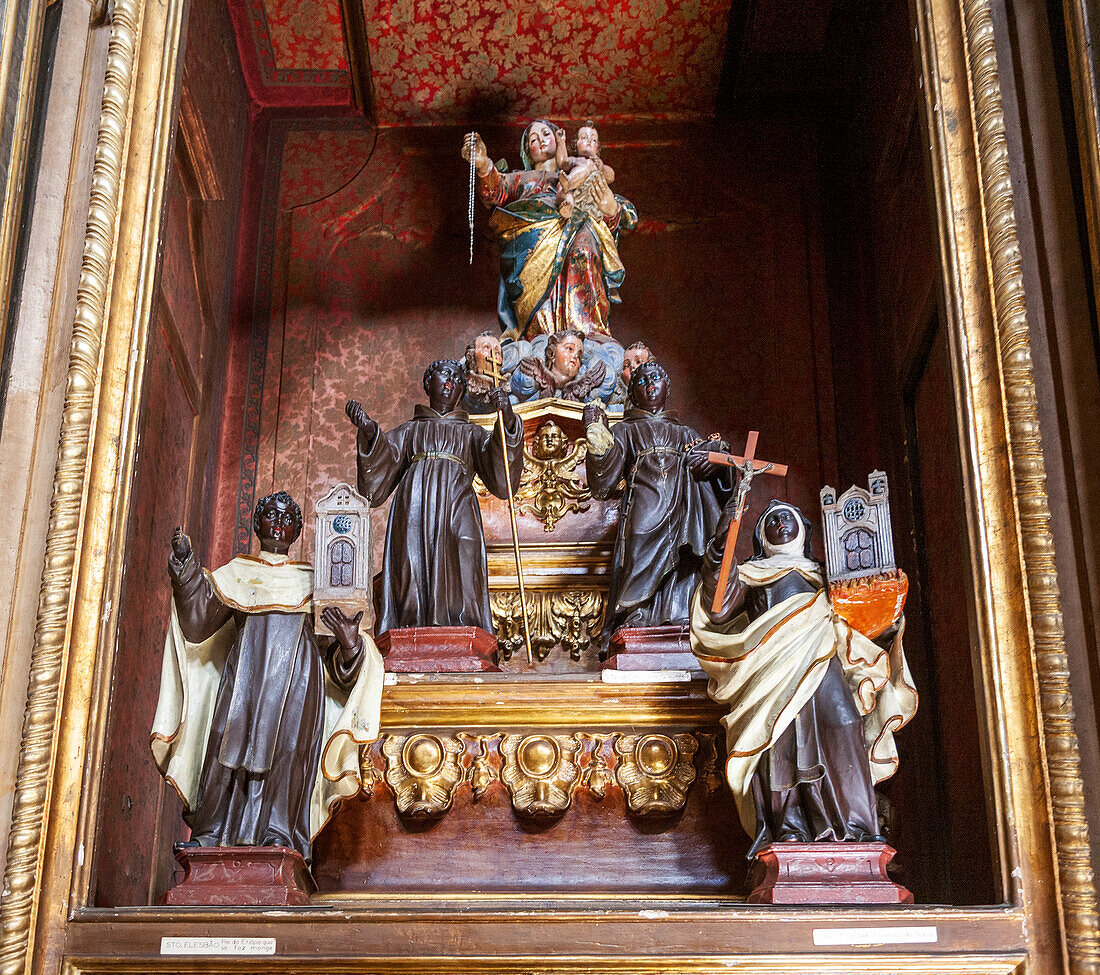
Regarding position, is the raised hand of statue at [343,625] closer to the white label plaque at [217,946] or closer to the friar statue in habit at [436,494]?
the friar statue in habit at [436,494]

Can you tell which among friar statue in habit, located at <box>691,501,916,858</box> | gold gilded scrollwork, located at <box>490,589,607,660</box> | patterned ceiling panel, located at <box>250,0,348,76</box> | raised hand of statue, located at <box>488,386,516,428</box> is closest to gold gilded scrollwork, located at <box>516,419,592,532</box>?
gold gilded scrollwork, located at <box>490,589,607,660</box>

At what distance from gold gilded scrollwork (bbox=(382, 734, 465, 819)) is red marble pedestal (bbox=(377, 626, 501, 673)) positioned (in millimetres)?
236

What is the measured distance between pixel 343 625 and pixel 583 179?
2473 millimetres

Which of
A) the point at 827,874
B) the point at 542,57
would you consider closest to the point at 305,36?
the point at 542,57

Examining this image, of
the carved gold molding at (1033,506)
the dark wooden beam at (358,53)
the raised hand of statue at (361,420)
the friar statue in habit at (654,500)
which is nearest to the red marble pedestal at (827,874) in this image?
the carved gold molding at (1033,506)

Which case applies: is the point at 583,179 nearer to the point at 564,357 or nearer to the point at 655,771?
the point at 564,357

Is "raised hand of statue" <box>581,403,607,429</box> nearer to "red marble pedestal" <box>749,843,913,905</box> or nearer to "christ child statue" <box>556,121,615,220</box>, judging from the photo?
"christ child statue" <box>556,121,615,220</box>

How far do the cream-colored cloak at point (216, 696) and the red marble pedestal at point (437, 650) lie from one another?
1.21ft

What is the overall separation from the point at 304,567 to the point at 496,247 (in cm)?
250

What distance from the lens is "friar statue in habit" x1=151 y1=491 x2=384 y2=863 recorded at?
373cm

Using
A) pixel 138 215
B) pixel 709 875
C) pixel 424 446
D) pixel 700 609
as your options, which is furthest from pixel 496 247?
pixel 709 875

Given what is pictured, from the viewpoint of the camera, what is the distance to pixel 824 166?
20.8ft

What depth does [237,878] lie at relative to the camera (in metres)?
3.55

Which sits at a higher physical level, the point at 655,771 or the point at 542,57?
the point at 542,57
